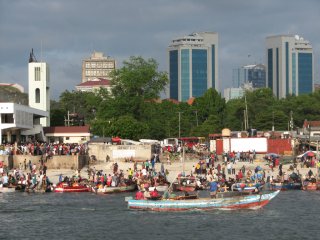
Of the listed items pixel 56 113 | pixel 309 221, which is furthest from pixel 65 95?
pixel 309 221

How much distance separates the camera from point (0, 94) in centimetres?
10569

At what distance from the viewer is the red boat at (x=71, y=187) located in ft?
243

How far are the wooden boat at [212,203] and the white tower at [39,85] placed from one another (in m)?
63.0

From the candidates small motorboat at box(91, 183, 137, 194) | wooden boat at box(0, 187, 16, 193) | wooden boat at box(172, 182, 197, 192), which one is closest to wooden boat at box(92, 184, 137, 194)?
small motorboat at box(91, 183, 137, 194)

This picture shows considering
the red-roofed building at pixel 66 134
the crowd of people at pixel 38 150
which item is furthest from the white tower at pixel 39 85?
the crowd of people at pixel 38 150

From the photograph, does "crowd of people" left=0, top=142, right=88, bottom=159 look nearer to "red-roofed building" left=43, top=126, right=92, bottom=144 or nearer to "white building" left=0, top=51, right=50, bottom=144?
"white building" left=0, top=51, right=50, bottom=144

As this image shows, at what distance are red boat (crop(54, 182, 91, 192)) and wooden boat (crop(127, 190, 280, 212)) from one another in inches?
597

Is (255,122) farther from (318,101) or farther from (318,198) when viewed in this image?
(318,198)

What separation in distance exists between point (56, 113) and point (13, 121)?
51.3m

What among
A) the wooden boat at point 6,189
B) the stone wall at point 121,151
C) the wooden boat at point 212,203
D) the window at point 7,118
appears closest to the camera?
the wooden boat at point 212,203

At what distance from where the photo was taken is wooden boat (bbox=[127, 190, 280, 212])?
194ft

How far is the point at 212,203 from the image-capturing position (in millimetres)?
59188

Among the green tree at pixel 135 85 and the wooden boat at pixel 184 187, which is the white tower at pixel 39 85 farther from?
the wooden boat at pixel 184 187

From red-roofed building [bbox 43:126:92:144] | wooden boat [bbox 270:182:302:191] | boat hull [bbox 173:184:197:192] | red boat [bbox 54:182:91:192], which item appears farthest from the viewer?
red-roofed building [bbox 43:126:92:144]
